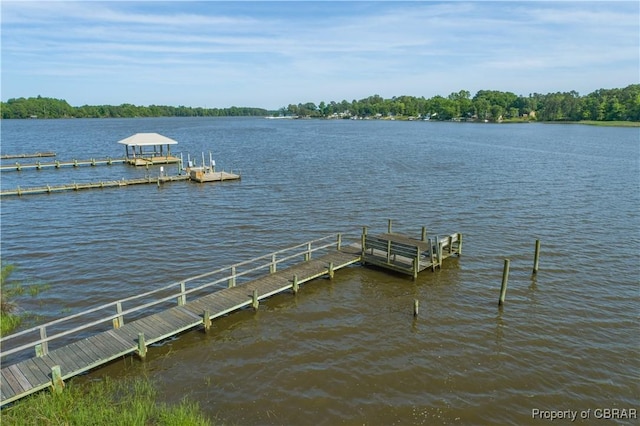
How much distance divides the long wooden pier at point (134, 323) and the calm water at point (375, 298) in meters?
0.63

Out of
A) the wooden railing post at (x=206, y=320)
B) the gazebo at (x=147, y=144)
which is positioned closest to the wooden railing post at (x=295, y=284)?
the wooden railing post at (x=206, y=320)

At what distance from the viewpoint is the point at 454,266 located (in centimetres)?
2398

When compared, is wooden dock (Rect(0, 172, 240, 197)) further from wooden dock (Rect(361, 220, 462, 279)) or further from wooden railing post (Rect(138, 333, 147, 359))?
wooden railing post (Rect(138, 333, 147, 359))

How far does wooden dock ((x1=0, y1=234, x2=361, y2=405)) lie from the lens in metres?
13.2

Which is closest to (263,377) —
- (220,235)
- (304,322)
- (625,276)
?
(304,322)

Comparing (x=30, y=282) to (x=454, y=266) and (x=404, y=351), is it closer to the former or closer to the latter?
(x=404, y=351)

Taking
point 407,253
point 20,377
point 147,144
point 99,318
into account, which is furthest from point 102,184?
point 20,377

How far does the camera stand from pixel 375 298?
66.4 ft

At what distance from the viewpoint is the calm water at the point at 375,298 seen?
44.1 feet

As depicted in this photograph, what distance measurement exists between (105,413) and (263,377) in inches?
183

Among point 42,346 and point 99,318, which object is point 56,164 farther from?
point 42,346

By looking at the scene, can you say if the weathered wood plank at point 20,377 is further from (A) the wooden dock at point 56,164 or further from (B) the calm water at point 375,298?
(A) the wooden dock at point 56,164

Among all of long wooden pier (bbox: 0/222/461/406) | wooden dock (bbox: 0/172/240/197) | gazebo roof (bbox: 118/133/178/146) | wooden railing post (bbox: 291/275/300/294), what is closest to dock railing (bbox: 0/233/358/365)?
long wooden pier (bbox: 0/222/461/406)

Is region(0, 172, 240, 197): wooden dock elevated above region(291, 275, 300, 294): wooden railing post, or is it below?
above
